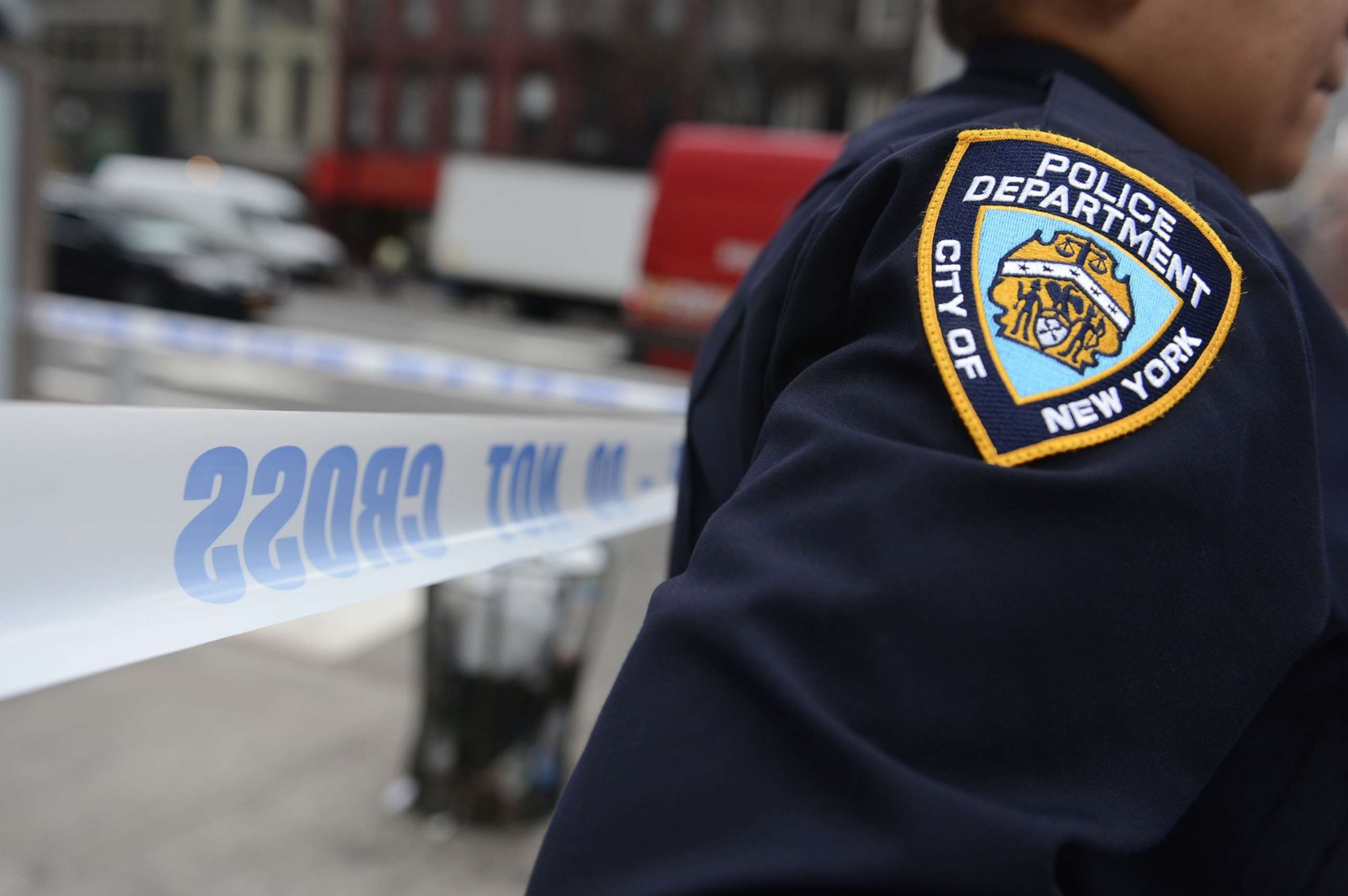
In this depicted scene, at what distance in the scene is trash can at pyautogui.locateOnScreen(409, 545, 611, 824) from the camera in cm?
348

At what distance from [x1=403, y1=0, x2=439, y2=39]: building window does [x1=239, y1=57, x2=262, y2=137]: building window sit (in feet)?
19.7

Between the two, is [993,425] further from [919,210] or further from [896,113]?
[896,113]

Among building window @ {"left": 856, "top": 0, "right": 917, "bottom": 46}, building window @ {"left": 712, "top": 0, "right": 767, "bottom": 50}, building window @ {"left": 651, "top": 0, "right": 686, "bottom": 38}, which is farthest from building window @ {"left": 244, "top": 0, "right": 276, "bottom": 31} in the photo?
building window @ {"left": 856, "top": 0, "right": 917, "bottom": 46}

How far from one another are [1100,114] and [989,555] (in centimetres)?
47

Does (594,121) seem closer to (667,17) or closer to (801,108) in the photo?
(667,17)

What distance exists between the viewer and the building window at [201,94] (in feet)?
118

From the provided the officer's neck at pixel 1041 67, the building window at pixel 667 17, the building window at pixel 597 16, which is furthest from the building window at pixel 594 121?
the officer's neck at pixel 1041 67

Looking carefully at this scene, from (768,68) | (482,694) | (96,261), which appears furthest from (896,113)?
(768,68)

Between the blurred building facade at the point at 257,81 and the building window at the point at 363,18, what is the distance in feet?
1.49

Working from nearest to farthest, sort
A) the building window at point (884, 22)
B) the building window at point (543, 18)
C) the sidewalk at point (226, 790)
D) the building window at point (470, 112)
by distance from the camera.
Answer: the sidewalk at point (226, 790), the building window at point (884, 22), the building window at point (543, 18), the building window at point (470, 112)

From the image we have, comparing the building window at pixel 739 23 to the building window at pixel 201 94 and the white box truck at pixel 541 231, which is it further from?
the building window at pixel 201 94

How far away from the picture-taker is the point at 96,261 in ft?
47.8

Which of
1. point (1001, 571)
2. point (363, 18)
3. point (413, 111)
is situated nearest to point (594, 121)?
point (413, 111)

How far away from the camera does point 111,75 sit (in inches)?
1453
